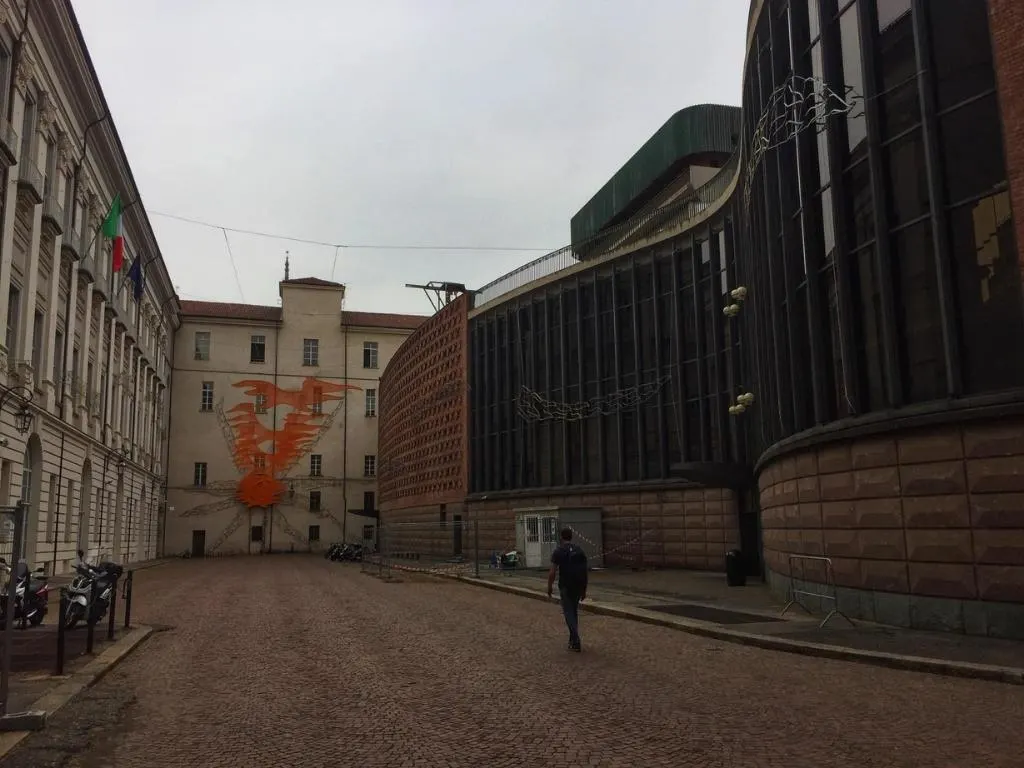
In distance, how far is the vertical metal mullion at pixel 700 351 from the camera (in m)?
29.3

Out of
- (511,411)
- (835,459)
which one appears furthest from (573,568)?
(511,411)

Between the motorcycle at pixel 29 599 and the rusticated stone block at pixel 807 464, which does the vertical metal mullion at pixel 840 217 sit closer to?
the rusticated stone block at pixel 807 464

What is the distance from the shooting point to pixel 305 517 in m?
65.8

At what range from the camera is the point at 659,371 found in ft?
103

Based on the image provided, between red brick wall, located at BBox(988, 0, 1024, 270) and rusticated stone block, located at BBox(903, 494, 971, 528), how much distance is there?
12.2ft

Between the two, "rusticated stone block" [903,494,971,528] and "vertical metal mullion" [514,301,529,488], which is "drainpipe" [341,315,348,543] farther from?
"rusticated stone block" [903,494,971,528]

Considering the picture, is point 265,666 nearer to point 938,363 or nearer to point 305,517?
point 938,363

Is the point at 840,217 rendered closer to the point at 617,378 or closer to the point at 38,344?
the point at 617,378

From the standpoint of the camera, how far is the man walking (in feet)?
37.5

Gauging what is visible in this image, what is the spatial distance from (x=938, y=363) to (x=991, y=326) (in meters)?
0.96

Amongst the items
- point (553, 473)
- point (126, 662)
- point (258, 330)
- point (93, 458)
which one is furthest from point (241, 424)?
point (126, 662)

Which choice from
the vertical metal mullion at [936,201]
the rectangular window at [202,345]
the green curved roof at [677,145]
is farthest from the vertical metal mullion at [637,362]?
the rectangular window at [202,345]

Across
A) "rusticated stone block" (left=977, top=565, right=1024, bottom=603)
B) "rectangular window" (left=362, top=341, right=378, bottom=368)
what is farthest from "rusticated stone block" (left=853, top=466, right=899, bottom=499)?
"rectangular window" (left=362, top=341, right=378, bottom=368)

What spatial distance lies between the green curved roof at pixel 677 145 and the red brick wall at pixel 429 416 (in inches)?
393
